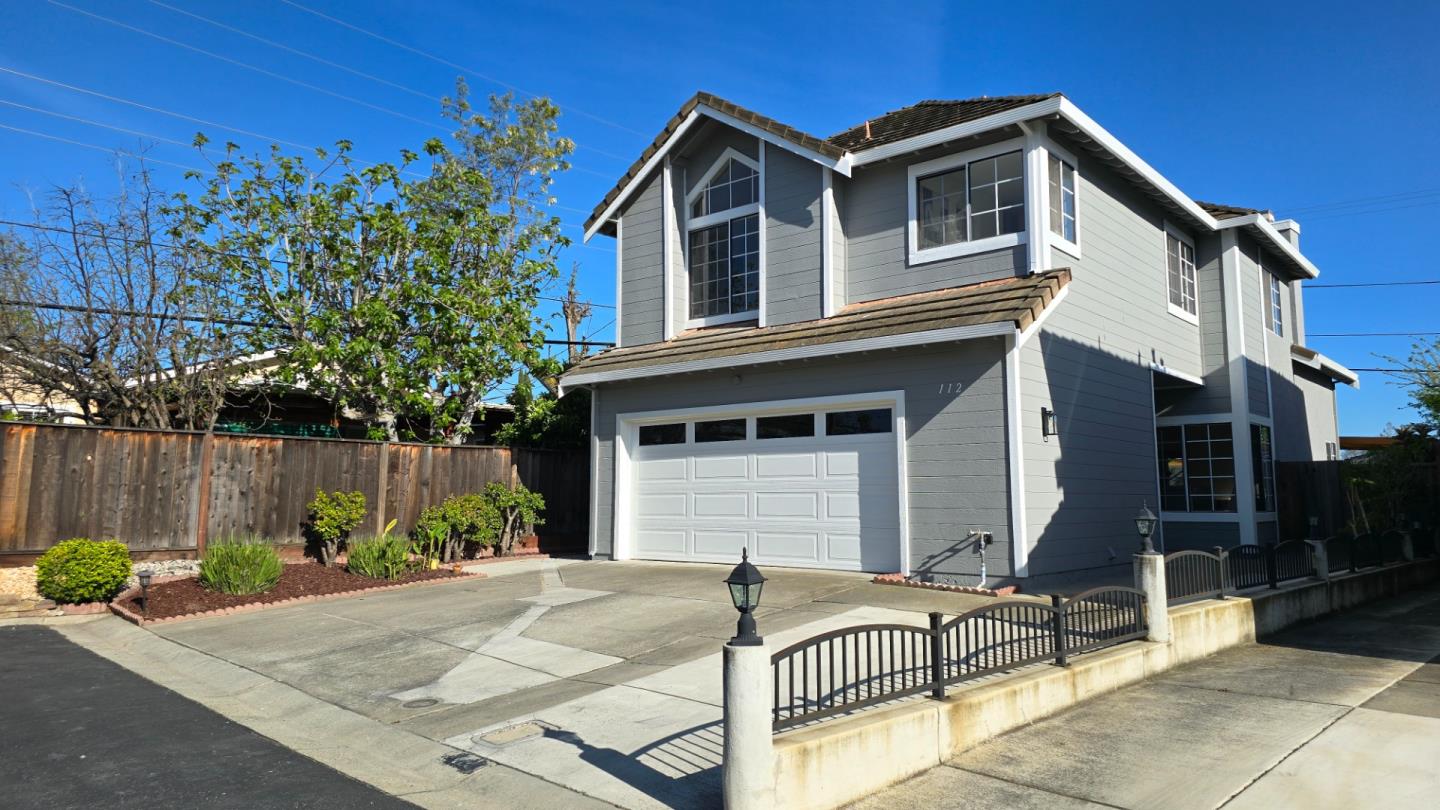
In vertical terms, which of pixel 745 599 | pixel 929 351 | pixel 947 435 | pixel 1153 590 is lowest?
pixel 1153 590

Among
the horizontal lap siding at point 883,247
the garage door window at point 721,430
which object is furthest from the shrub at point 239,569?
the horizontal lap siding at point 883,247

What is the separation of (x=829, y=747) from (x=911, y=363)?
7.20 m

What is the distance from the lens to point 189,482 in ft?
39.9

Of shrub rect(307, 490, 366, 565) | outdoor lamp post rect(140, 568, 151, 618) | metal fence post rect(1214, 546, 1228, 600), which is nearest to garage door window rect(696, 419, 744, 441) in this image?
shrub rect(307, 490, 366, 565)

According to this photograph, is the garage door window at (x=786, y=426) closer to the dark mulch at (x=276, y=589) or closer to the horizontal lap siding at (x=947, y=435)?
the horizontal lap siding at (x=947, y=435)

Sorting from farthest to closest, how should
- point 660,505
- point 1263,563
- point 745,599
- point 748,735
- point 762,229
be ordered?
point 660,505 → point 762,229 → point 1263,563 → point 745,599 → point 748,735

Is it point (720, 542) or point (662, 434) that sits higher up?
point (662, 434)

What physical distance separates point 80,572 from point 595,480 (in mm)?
7085

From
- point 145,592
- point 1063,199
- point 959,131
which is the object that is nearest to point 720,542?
point 959,131

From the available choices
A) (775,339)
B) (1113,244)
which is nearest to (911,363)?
(775,339)

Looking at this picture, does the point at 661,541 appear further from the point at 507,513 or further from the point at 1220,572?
the point at 1220,572

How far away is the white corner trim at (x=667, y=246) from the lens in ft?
47.8

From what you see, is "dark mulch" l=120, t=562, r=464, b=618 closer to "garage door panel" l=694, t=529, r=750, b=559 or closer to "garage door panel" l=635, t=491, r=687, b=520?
"garage door panel" l=635, t=491, r=687, b=520

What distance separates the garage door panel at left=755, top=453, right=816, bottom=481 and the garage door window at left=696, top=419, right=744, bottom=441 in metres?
0.56
